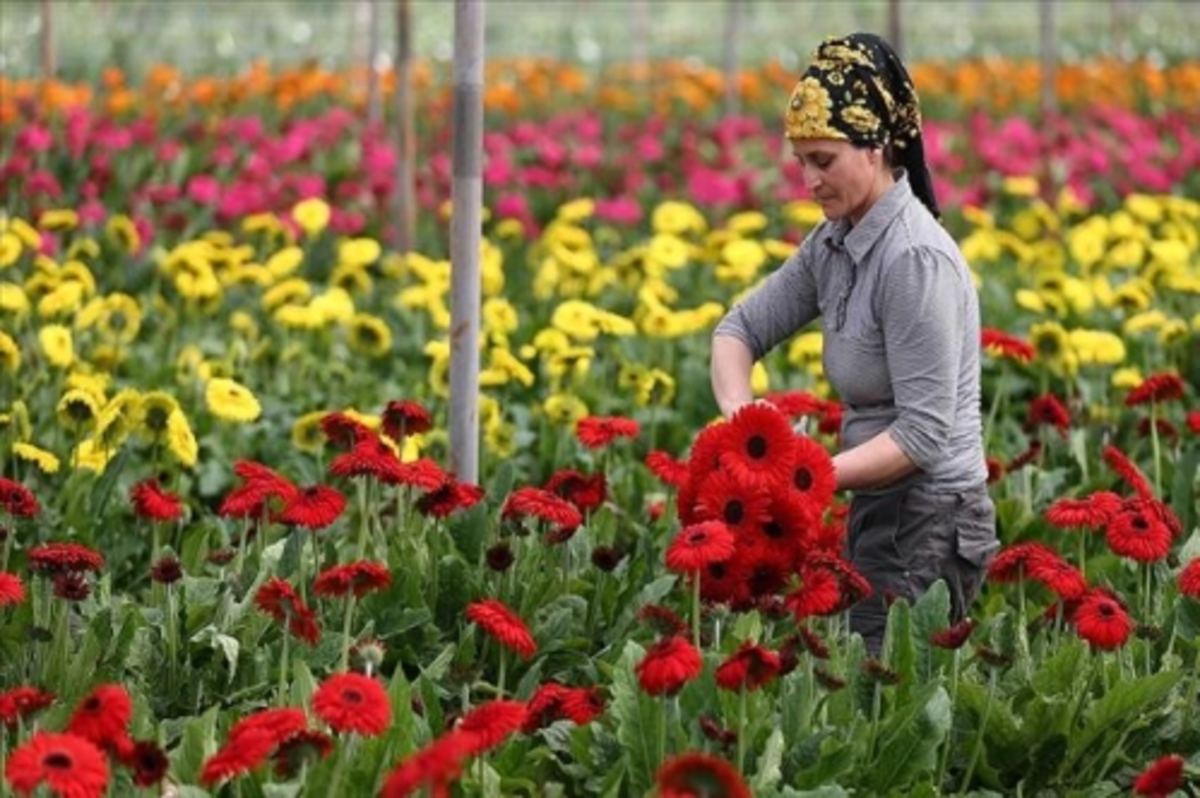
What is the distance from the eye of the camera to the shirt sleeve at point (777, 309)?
188 inches

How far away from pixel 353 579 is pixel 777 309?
120cm

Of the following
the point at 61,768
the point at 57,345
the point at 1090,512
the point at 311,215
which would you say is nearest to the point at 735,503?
the point at 1090,512

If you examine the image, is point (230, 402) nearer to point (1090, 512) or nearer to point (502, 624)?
point (502, 624)

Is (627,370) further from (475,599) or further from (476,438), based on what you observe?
(475,599)

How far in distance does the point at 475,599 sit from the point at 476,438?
34.3 inches

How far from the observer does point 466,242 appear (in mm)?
5781

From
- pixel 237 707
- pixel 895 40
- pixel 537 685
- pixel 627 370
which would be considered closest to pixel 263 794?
pixel 237 707

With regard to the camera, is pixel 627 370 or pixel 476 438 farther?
pixel 627 370

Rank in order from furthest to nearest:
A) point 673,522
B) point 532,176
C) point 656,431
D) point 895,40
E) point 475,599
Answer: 1. point 532,176
2. point 895,40
3. point 656,431
4. point 673,522
5. point 475,599

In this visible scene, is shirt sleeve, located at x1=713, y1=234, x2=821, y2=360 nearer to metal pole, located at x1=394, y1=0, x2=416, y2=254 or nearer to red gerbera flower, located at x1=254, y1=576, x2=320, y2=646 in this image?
red gerbera flower, located at x1=254, y1=576, x2=320, y2=646

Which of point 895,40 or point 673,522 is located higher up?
point 895,40

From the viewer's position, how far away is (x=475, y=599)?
195 inches

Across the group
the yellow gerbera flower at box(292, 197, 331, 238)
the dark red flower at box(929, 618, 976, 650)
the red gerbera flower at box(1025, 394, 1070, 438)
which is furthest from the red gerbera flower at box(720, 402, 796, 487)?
the yellow gerbera flower at box(292, 197, 331, 238)

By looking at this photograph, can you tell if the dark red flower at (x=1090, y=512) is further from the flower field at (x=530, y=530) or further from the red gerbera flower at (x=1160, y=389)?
the red gerbera flower at (x=1160, y=389)
